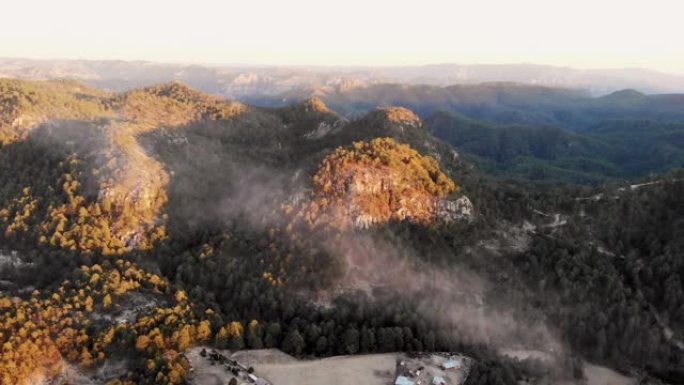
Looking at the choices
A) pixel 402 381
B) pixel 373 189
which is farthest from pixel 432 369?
pixel 373 189

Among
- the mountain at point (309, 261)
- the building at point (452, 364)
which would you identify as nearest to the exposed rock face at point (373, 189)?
the mountain at point (309, 261)

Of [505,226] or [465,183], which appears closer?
[505,226]

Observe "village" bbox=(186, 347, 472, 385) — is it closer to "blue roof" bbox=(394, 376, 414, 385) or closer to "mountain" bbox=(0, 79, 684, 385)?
"blue roof" bbox=(394, 376, 414, 385)

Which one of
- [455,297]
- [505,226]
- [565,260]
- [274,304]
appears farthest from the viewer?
[505,226]

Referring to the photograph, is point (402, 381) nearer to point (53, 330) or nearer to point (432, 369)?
point (432, 369)

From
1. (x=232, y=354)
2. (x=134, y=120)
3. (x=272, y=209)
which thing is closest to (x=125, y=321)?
(x=232, y=354)

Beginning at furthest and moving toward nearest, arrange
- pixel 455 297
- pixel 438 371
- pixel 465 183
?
pixel 465 183 → pixel 455 297 → pixel 438 371

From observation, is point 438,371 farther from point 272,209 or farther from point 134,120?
point 134,120
